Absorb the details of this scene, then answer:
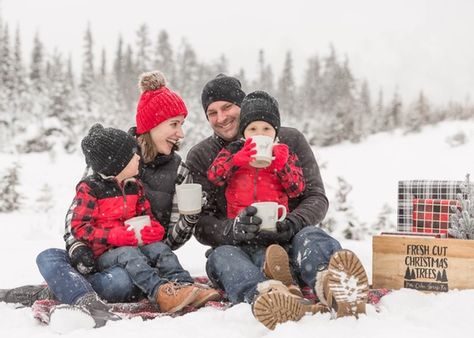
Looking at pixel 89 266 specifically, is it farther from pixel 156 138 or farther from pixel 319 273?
pixel 319 273

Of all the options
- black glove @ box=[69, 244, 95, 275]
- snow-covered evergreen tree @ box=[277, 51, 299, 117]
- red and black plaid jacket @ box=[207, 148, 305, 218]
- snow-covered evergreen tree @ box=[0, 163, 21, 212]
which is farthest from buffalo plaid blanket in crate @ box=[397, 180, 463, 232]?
snow-covered evergreen tree @ box=[277, 51, 299, 117]

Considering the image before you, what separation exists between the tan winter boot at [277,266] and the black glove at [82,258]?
43.4 inches

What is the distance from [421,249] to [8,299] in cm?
279

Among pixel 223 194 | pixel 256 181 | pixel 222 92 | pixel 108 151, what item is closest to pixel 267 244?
pixel 256 181

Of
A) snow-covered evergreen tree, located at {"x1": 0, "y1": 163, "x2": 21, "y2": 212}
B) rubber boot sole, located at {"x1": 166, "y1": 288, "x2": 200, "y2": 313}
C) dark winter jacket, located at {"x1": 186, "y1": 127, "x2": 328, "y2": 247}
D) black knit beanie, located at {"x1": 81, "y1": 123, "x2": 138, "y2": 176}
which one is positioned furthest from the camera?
snow-covered evergreen tree, located at {"x1": 0, "y1": 163, "x2": 21, "y2": 212}

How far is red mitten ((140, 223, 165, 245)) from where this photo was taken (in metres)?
3.25

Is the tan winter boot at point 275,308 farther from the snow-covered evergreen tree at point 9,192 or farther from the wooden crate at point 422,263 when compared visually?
the snow-covered evergreen tree at point 9,192

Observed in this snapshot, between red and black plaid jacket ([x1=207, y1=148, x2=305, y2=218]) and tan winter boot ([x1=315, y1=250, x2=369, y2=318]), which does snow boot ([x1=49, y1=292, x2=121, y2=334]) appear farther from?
red and black plaid jacket ([x1=207, y1=148, x2=305, y2=218])

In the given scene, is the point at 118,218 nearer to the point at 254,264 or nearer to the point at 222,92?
the point at 254,264

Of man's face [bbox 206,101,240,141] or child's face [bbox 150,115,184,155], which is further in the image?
man's face [bbox 206,101,240,141]

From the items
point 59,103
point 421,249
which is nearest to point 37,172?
point 59,103

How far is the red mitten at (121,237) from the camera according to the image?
3.16 m

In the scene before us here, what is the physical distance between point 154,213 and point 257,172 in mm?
879

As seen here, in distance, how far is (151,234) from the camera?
3.28 m
